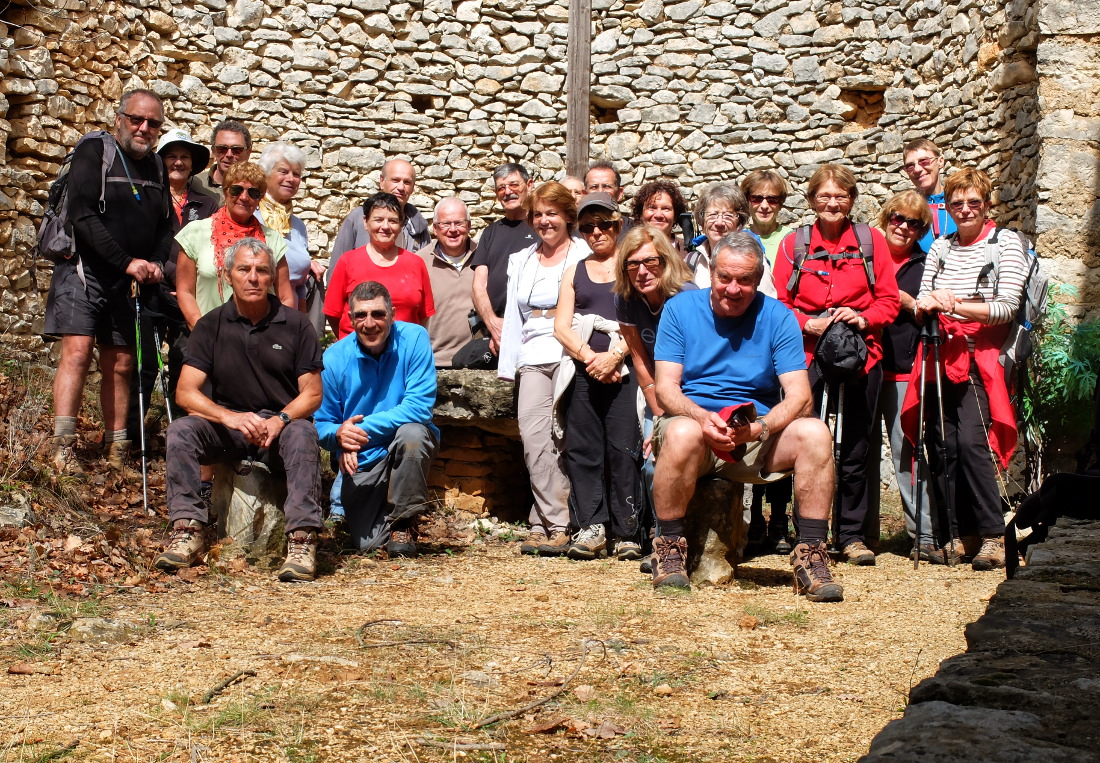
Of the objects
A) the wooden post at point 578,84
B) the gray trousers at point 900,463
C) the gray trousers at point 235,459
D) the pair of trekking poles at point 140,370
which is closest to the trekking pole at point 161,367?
the pair of trekking poles at point 140,370

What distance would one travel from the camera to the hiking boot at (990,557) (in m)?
4.86

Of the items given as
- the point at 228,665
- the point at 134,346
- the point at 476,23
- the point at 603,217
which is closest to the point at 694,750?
the point at 228,665

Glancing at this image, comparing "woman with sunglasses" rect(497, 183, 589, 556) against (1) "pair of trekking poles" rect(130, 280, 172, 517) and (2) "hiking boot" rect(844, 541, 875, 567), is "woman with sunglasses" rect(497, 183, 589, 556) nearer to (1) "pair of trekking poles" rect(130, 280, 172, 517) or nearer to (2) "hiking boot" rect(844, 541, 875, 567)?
(2) "hiking boot" rect(844, 541, 875, 567)

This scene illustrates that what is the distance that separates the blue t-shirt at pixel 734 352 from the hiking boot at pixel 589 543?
1115mm

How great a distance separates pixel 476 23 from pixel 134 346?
5.39 m

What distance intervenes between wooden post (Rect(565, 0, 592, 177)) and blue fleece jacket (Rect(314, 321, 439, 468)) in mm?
4809

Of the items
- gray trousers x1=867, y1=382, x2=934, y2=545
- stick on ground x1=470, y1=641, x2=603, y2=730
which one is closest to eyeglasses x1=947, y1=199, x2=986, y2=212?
gray trousers x1=867, y1=382, x2=934, y2=545

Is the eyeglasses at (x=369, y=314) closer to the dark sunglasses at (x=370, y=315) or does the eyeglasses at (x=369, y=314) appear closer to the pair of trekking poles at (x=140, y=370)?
the dark sunglasses at (x=370, y=315)

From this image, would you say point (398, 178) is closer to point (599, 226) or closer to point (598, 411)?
point (599, 226)

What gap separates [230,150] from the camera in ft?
19.6

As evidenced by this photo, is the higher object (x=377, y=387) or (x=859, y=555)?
(x=377, y=387)

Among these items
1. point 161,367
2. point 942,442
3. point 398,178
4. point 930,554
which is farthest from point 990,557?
point 161,367

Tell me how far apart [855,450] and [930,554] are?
60 cm

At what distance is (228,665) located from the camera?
10.4ft
